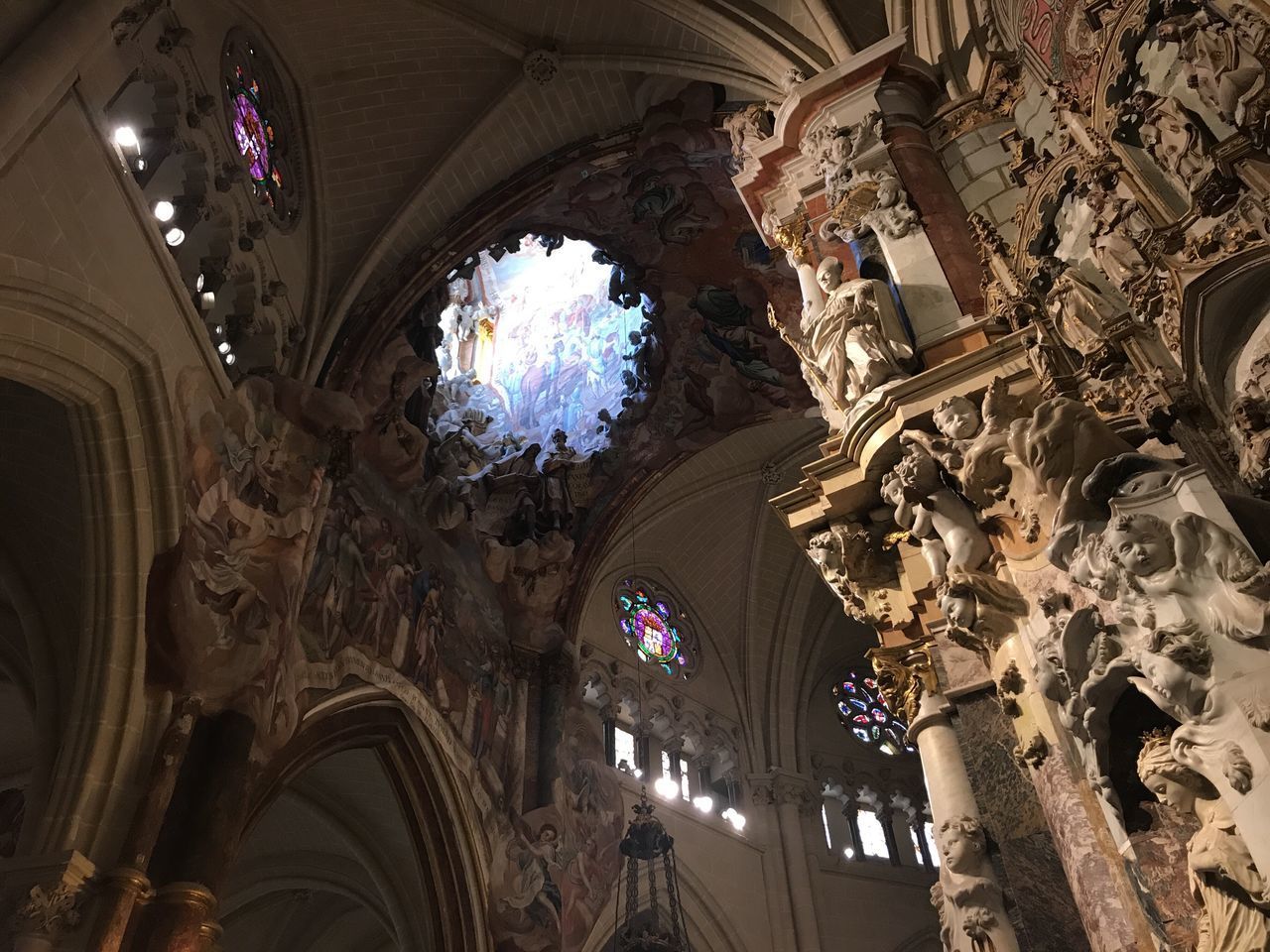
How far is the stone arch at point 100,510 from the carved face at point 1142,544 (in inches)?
226

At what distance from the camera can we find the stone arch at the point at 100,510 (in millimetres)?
5844

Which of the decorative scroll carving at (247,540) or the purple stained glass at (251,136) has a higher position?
the purple stained glass at (251,136)

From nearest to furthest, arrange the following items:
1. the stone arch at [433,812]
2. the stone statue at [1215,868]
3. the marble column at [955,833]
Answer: the stone statue at [1215,868] < the marble column at [955,833] < the stone arch at [433,812]

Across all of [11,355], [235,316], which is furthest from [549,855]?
[11,355]

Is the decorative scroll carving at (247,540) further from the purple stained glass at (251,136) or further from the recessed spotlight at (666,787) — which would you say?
the recessed spotlight at (666,787)

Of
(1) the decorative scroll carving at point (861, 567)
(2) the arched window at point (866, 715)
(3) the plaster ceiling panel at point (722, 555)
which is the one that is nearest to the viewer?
(1) the decorative scroll carving at point (861, 567)

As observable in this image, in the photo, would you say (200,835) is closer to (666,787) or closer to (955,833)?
(955,833)

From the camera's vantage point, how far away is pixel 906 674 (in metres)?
4.20

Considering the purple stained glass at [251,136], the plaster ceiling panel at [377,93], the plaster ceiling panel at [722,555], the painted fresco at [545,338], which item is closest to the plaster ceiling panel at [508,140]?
the plaster ceiling panel at [377,93]

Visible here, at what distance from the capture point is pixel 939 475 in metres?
3.86

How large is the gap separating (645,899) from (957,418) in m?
9.53

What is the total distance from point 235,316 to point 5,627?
3472 millimetres

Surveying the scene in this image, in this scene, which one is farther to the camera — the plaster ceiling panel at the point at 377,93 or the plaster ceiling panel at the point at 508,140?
the plaster ceiling panel at the point at 508,140

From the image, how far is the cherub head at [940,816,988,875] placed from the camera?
137 inches
